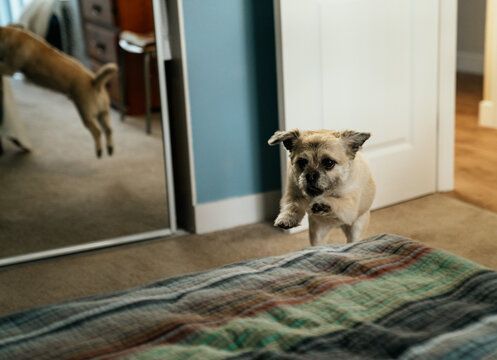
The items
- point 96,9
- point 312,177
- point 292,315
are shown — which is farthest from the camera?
point 96,9

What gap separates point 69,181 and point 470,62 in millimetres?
4592

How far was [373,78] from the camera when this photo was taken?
9.36 ft

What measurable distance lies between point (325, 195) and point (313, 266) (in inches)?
19.1

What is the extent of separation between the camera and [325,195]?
5.22ft

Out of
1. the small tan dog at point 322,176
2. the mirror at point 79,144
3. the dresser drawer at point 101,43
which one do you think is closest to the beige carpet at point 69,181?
the mirror at point 79,144

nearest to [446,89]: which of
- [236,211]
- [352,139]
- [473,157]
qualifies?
[473,157]

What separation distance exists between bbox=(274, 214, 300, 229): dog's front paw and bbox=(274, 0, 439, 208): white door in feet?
3.84

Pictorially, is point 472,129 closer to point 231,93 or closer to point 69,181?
point 231,93

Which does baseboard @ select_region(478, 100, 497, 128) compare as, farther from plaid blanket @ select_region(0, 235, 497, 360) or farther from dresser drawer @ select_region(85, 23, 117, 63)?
plaid blanket @ select_region(0, 235, 497, 360)

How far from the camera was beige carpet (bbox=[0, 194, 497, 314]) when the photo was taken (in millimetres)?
2377

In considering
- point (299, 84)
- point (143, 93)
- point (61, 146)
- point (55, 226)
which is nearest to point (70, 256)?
point (55, 226)

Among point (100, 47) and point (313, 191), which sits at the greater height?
point (100, 47)

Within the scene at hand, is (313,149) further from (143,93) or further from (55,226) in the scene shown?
(55,226)

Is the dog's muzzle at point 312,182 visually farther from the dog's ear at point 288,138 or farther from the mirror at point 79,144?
the mirror at point 79,144
